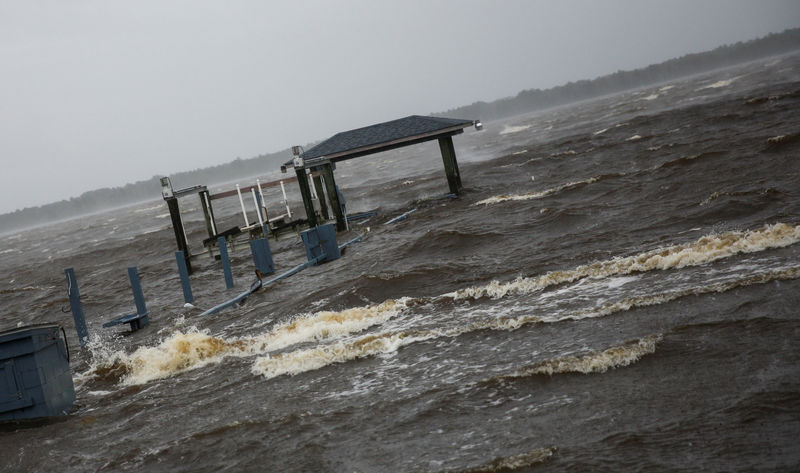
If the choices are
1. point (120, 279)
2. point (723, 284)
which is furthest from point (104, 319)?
point (723, 284)

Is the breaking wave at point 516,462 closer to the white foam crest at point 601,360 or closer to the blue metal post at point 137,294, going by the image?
the white foam crest at point 601,360

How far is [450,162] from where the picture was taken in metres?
28.6

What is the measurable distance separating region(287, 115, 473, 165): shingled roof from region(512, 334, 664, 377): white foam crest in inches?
750

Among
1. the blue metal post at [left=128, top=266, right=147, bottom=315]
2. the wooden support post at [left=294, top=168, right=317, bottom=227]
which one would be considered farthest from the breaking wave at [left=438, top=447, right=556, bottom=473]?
the wooden support post at [left=294, top=168, right=317, bottom=227]

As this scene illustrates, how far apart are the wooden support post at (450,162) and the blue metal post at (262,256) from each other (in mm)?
9989

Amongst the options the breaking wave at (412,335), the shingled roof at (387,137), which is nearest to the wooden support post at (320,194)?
the shingled roof at (387,137)

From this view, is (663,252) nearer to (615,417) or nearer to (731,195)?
(731,195)

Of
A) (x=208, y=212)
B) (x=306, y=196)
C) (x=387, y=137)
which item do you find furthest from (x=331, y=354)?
(x=387, y=137)

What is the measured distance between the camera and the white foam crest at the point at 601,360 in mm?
8148

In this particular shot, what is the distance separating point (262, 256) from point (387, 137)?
9362mm

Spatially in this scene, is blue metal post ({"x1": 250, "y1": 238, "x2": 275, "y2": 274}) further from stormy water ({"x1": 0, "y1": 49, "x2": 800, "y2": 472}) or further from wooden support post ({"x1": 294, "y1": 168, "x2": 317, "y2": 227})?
wooden support post ({"x1": 294, "y1": 168, "x2": 317, "y2": 227})

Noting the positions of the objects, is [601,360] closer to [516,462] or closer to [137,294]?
[516,462]

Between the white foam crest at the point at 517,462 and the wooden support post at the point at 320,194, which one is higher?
the wooden support post at the point at 320,194

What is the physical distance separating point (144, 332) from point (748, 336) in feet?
41.5
